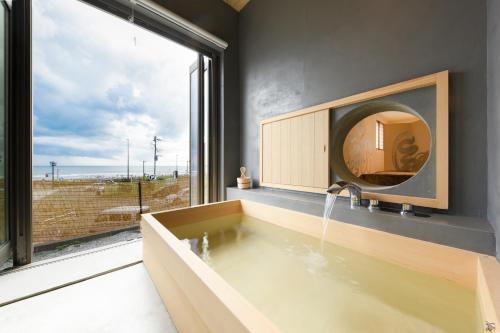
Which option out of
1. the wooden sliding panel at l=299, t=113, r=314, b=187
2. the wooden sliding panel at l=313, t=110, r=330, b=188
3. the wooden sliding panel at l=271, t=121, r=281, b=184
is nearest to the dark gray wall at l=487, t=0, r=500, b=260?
the wooden sliding panel at l=313, t=110, r=330, b=188

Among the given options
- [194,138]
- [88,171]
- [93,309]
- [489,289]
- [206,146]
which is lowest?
[93,309]

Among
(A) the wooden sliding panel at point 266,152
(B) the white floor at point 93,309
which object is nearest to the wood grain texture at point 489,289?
(B) the white floor at point 93,309

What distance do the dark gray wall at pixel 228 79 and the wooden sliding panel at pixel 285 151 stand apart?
0.78m

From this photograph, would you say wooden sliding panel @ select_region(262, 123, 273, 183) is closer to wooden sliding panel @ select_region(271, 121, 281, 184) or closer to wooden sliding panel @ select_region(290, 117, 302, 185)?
wooden sliding panel @ select_region(271, 121, 281, 184)

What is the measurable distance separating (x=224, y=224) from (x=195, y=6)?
2413 mm

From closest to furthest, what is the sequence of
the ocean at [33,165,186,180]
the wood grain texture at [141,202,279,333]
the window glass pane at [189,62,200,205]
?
the wood grain texture at [141,202,279,333] → the ocean at [33,165,186,180] → the window glass pane at [189,62,200,205]

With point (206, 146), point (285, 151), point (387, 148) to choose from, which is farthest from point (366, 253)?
point (206, 146)

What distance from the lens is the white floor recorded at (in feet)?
3.15

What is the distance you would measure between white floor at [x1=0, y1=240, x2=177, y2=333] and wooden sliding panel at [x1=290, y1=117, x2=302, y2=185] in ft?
4.60

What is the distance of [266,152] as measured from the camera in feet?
7.24

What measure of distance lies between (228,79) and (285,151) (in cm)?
131

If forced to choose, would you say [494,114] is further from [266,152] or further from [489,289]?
[266,152]

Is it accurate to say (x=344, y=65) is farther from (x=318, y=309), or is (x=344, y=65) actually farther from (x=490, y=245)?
(x=318, y=309)

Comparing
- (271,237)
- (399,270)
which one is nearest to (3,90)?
(271,237)
